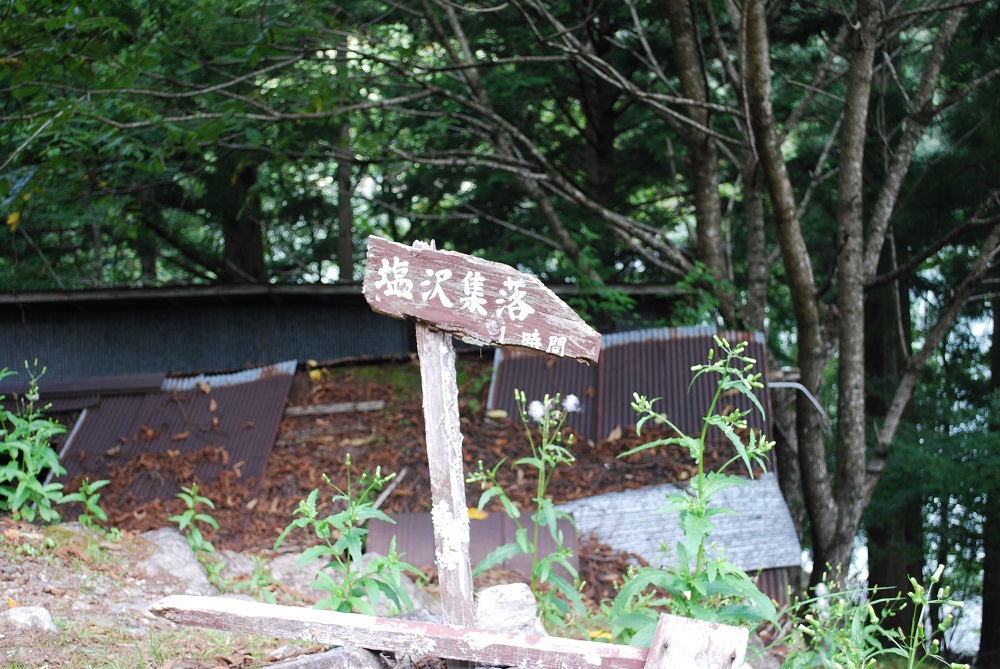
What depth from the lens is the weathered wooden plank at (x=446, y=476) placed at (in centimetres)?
338

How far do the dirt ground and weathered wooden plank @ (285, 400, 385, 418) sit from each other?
0.06 metres

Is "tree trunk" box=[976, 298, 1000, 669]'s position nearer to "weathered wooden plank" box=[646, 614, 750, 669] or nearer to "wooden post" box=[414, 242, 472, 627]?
"weathered wooden plank" box=[646, 614, 750, 669]

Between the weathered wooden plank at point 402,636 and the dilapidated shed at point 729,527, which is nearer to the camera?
the weathered wooden plank at point 402,636

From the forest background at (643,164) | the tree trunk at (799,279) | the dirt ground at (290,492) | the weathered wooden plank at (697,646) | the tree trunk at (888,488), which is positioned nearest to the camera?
the weathered wooden plank at (697,646)

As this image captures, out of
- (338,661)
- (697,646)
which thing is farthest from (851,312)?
(338,661)

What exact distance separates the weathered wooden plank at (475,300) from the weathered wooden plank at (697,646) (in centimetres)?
111

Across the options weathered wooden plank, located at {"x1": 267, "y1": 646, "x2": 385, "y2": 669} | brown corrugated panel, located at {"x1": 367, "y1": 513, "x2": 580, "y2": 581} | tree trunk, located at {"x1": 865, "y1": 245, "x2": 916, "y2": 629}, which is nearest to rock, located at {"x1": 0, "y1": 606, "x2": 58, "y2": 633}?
weathered wooden plank, located at {"x1": 267, "y1": 646, "x2": 385, "y2": 669}

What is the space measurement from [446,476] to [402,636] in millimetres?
683

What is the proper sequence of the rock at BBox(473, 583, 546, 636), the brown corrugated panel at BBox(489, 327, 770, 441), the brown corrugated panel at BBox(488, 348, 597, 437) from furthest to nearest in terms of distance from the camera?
the brown corrugated panel at BBox(488, 348, 597, 437) → the brown corrugated panel at BBox(489, 327, 770, 441) → the rock at BBox(473, 583, 546, 636)

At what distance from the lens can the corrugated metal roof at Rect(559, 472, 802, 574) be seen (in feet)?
18.6

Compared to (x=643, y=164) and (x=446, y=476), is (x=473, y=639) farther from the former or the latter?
(x=643, y=164)

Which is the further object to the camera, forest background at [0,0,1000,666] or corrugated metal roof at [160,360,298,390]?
corrugated metal roof at [160,360,298,390]

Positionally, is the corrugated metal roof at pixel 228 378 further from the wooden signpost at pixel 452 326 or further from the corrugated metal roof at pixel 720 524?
the wooden signpost at pixel 452 326

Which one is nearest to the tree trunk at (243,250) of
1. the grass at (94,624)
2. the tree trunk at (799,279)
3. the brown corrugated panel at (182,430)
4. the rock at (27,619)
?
the brown corrugated panel at (182,430)
